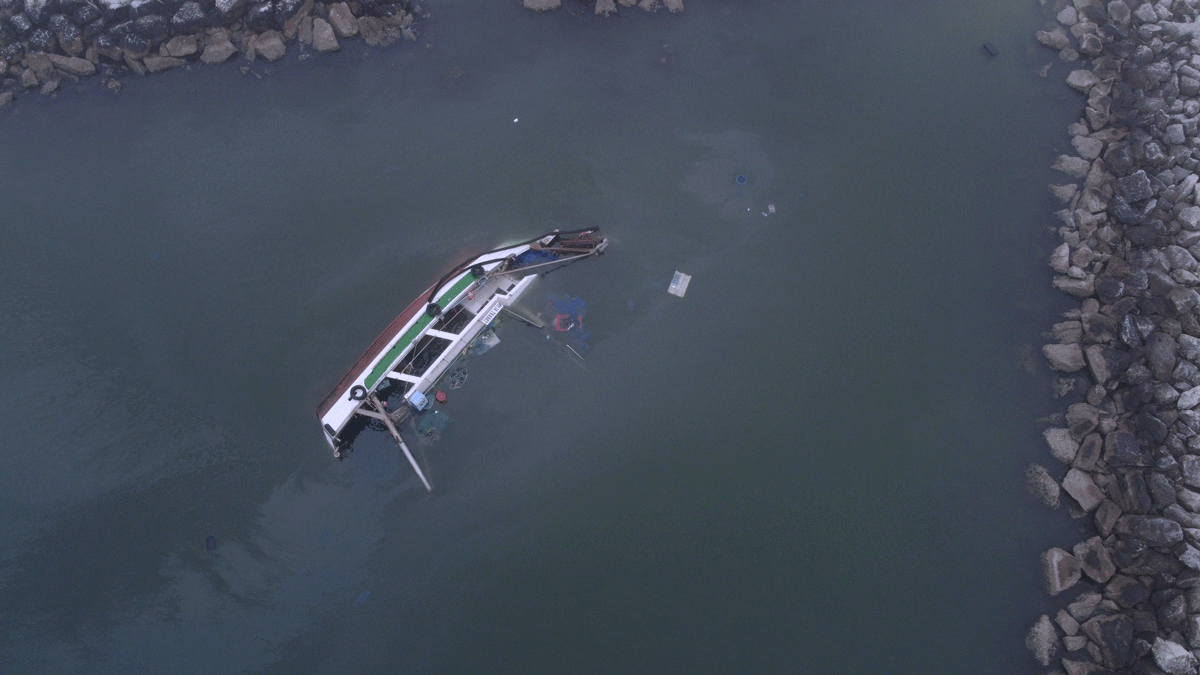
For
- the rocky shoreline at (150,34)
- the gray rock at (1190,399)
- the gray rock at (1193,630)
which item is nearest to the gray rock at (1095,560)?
the gray rock at (1193,630)

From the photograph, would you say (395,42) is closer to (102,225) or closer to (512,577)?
(102,225)

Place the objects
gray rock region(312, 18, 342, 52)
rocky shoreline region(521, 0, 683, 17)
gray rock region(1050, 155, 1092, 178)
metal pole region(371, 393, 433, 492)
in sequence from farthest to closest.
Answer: rocky shoreline region(521, 0, 683, 17), gray rock region(312, 18, 342, 52), gray rock region(1050, 155, 1092, 178), metal pole region(371, 393, 433, 492)

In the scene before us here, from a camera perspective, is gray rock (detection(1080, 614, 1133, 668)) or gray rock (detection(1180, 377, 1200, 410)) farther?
gray rock (detection(1180, 377, 1200, 410))

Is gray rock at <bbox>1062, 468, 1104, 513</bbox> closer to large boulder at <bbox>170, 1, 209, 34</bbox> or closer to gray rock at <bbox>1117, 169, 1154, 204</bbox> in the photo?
gray rock at <bbox>1117, 169, 1154, 204</bbox>

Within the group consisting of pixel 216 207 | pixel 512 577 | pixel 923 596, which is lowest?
pixel 923 596

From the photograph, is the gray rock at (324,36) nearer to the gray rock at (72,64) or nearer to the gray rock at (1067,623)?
the gray rock at (72,64)

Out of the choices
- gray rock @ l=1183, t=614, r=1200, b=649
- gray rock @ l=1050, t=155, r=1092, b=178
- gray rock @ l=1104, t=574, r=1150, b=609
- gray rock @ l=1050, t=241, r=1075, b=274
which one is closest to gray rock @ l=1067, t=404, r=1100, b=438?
gray rock @ l=1104, t=574, r=1150, b=609

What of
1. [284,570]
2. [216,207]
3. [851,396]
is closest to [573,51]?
[216,207]
